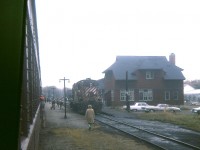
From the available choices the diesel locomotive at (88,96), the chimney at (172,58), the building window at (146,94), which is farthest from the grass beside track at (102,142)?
the chimney at (172,58)

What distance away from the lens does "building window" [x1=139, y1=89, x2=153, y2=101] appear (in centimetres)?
5559

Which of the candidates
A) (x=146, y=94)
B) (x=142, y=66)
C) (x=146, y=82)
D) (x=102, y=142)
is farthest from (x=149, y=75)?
(x=102, y=142)

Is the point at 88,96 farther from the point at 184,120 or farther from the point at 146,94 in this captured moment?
the point at 146,94

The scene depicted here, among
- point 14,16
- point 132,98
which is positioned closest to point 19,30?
point 14,16

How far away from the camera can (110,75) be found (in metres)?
59.1

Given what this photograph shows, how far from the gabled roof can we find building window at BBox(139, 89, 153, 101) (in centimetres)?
244

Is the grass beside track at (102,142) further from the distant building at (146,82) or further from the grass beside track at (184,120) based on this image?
the distant building at (146,82)

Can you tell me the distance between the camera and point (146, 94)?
5569cm

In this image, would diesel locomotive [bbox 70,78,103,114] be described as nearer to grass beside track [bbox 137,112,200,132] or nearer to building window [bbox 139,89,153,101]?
grass beside track [bbox 137,112,200,132]

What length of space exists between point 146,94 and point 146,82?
1878mm

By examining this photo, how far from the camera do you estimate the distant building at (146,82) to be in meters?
55.3

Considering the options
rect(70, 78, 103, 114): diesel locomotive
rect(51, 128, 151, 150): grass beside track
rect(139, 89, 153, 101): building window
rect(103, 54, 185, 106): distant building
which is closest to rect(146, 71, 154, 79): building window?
rect(103, 54, 185, 106): distant building

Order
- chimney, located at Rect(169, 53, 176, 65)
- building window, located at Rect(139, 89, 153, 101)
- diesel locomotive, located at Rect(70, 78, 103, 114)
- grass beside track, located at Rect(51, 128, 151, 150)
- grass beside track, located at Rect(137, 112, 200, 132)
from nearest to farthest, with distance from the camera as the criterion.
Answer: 1. grass beside track, located at Rect(51, 128, 151, 150)
2. grass beside track, located at Rect(137, 112, 200, 132)
3. diesel locomotive, located at Rect(70, 78, 103, 114)
4. building window, located at Rect(139, 89, 153, 101)
5. chimney, located at Rect(169, 53, 176, 65)

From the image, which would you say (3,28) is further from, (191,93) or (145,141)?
(191,93)
